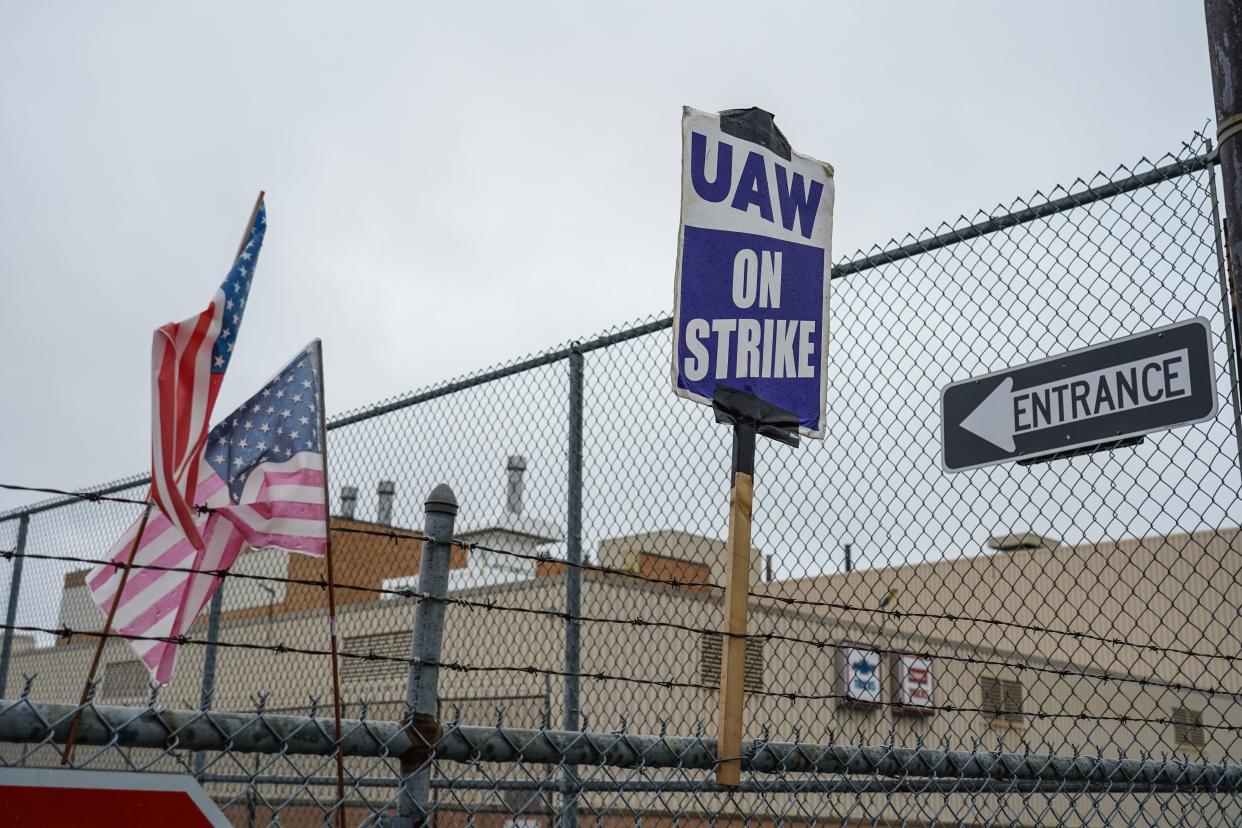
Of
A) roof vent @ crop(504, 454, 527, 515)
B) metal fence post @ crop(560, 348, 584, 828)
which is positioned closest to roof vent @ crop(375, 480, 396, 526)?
roof vent @ crop(504, 454, 527, 515)

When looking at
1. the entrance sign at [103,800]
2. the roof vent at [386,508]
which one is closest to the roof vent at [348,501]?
the roof vent at [386,508]

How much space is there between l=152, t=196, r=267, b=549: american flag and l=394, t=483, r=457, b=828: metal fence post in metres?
0.56

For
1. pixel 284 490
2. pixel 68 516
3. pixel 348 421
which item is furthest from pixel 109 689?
pixel 284 490

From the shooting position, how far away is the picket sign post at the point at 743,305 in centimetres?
306

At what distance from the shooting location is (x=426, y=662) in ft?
9.06

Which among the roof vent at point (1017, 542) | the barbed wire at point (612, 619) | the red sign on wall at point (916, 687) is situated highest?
the roof vent at point (1017, 542)

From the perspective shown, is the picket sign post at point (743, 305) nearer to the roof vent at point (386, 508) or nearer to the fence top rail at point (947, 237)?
the fence top rail at point (947, 237)

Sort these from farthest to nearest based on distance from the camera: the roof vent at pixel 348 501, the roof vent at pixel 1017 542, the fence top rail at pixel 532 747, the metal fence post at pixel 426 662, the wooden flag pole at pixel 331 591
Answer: the roof vent at pixel 348 501 → the roof vent at pixel 1017 542 → the metal fence post at pixel 426 662 → the wooden flag pole at pixel 331 591 → the fence top rail at pixel 532 747

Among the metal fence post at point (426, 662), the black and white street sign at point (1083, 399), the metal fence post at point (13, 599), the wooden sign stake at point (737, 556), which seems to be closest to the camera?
the metal fence post at point (426, 662)

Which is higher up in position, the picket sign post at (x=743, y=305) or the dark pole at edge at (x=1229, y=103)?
the dark pole at edge at (x=1229, y=103)

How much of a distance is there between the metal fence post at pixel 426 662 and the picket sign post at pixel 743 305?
0.68 m

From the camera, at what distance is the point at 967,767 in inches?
134

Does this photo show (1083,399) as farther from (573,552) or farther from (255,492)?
(255,492)

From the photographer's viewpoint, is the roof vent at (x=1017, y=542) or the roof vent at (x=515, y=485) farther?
the roof vent at (x=515, y=485)
